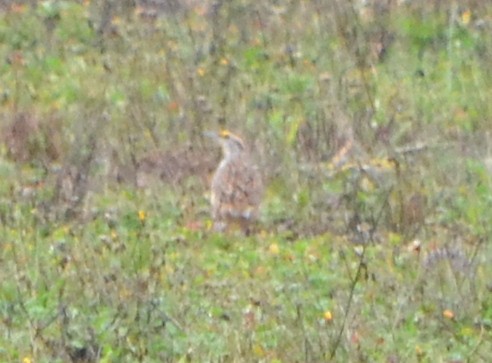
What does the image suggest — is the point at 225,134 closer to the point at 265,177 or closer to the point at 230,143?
the point at 230,143

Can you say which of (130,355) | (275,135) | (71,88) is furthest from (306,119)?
(130,355)

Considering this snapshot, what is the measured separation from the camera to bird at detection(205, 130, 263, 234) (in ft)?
34.1

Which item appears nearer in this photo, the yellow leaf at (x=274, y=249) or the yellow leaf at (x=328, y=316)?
the yellow leaf at (x=328, y=316)

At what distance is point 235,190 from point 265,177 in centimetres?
65

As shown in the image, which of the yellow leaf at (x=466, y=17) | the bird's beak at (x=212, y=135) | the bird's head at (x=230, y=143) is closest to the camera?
the bird's head at (x=230, y=143)

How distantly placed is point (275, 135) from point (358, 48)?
6.05ft

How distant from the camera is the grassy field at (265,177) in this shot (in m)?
7.91

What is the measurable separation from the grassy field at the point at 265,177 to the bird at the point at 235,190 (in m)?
0.11

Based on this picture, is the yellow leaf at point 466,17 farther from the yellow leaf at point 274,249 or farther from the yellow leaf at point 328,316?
the yellow leaf at point 328,316

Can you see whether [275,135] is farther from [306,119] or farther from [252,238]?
[252,238]

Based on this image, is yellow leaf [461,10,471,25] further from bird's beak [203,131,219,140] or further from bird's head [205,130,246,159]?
bird's head [205,130,246,159]

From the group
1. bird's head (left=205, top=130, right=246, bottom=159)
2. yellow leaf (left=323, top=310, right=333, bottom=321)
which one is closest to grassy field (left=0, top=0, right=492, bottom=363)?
yellow leaf (left=323, top=310, right=333, bottom=321)

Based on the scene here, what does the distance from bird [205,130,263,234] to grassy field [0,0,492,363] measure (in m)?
0.11

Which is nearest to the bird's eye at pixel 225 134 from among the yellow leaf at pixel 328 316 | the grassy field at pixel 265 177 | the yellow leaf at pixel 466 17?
the grassy field at pixel 265 177
